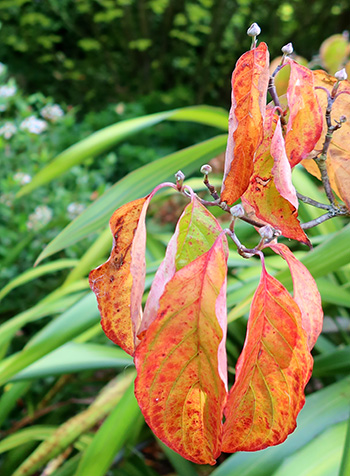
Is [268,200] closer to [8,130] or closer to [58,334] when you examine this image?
[58,334]

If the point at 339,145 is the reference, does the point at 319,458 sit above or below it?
below

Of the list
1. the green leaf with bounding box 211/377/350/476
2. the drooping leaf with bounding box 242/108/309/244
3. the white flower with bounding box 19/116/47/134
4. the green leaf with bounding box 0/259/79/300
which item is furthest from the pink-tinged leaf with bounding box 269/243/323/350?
the white flower with bounding box 19/116/47/134

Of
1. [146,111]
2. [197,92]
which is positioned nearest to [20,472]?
[146,111]

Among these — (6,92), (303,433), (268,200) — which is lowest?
(303,433)

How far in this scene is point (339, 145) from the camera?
1.07 ft

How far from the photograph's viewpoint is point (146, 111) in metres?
3.22

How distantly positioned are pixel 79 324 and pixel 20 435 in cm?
39

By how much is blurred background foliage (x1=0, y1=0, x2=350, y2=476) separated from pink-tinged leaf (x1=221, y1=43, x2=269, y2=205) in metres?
0.24

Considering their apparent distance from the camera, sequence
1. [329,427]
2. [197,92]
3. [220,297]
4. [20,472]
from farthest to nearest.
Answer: [197,92], [20,472], [329,427], [220,297]

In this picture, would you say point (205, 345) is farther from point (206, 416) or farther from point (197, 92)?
point (197, 92)

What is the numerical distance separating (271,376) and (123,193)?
0.38m

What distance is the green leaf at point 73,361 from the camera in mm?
628

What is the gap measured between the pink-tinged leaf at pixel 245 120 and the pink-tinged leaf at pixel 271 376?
0.18 feet

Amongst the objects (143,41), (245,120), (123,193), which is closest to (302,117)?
(245,120)
